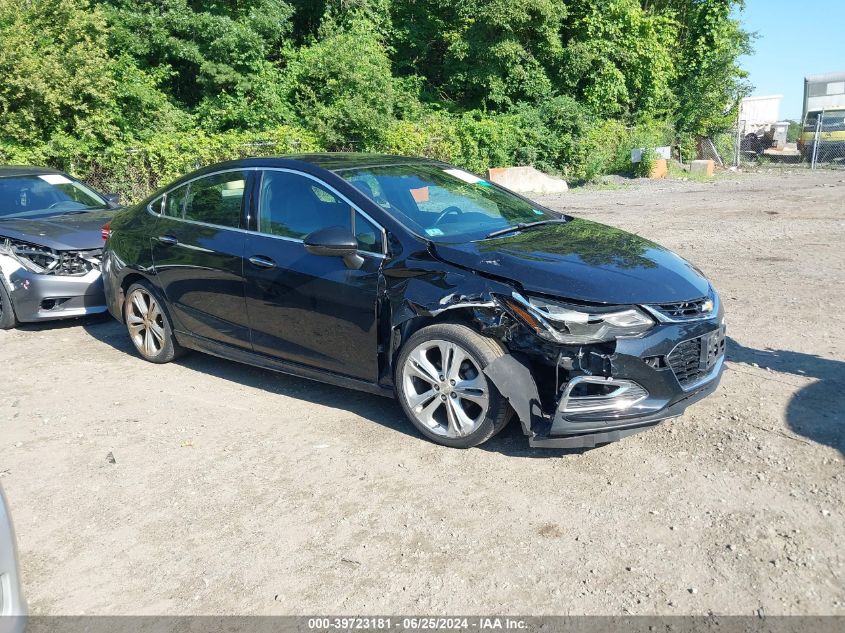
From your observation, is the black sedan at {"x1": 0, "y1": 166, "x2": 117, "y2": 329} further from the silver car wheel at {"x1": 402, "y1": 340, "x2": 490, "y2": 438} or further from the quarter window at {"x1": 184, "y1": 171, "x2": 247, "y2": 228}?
the silver car wheel at {"x1": 402, "y1": 340, "x2": 490, "y2": 438}

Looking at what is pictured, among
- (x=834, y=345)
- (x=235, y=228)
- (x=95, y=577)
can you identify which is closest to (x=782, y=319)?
(x=834, y=345)

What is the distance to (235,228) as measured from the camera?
5395 mm

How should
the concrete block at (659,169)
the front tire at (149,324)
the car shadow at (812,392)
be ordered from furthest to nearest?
1. the concrete block at (659,169)
2. the front tire at (149,324)
3. the car shadow at (812,392)

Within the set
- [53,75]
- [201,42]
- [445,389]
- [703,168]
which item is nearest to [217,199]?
[445,389]

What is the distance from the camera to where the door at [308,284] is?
183 inches

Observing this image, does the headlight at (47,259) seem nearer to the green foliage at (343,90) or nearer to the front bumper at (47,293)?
the front bumper at (47,293)

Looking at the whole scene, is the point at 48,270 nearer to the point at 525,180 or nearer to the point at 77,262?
the point at 77,262

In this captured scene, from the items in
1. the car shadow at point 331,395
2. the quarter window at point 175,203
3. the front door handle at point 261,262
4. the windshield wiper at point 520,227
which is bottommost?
the car shadow at point 331,395

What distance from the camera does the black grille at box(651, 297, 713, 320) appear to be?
4090 millimetres

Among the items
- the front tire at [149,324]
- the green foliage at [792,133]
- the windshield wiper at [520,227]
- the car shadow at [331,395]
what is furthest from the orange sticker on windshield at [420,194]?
the green foliage at [792,133]

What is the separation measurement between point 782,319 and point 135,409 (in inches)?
214

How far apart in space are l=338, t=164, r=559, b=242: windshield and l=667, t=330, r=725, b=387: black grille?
4.56ft

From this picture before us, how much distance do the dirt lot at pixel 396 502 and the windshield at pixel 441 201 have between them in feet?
4.22

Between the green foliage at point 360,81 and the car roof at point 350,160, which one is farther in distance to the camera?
the green foliage at point 360,81
